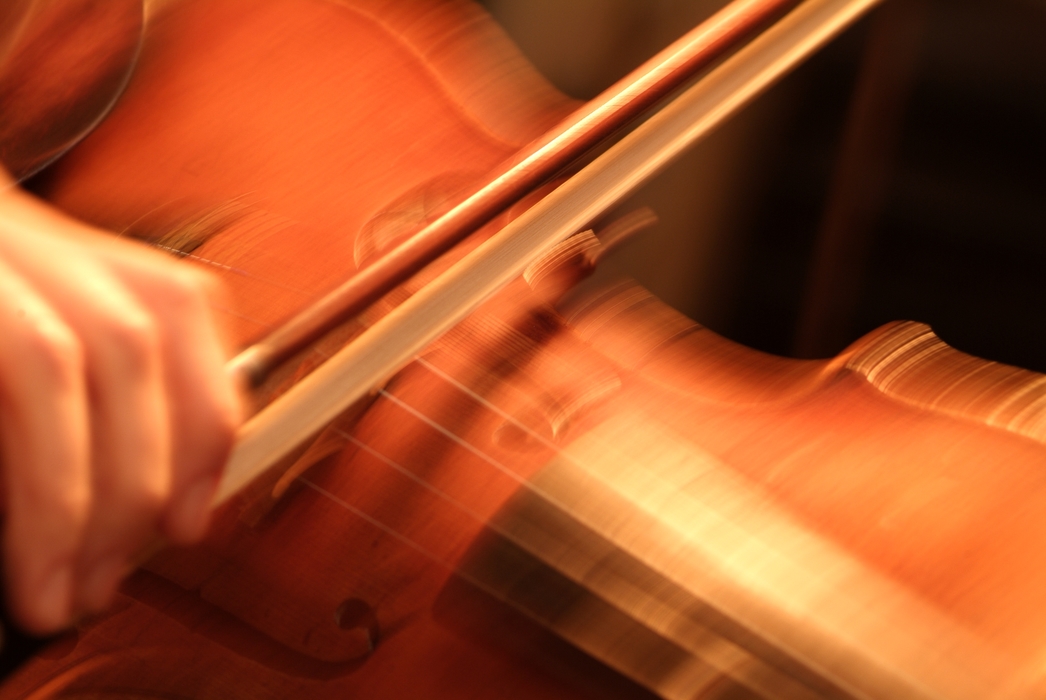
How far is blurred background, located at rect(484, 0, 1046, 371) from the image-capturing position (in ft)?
3.15

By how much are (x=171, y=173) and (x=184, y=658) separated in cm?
30

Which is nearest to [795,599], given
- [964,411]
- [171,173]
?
[964,411]

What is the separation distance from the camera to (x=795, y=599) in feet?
1.18

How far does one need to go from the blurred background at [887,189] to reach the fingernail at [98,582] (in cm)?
67

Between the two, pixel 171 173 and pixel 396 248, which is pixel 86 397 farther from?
pixel 171 173

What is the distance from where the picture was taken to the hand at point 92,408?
0.81 ft

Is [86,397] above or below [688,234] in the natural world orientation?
above

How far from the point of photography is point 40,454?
250mm

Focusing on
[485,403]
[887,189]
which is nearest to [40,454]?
[485,403]

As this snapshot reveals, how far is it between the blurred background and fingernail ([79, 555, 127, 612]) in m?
0.67

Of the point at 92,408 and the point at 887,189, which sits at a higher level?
the point at 92,408

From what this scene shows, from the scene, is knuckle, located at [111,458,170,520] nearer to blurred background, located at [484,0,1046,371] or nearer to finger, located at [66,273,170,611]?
finger, located at [66,273,170,611]

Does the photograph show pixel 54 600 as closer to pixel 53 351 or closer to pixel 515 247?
pixel 53 351

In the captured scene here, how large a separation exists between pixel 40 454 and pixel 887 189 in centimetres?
94
